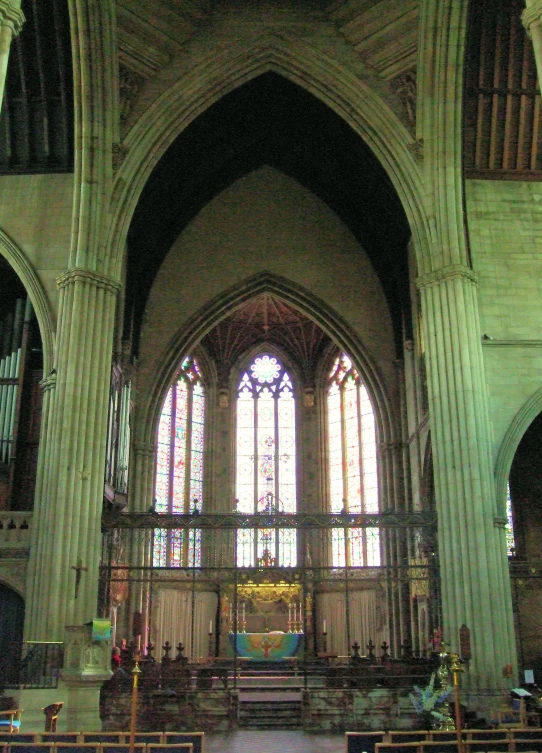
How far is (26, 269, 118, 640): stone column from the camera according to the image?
15.6 metres

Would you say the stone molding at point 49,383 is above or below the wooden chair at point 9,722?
above

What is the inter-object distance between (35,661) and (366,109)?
546 inches

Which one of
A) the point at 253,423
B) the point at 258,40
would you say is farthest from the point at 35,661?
the point at 253,423

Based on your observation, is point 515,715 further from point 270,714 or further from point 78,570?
Answer: point 78,570

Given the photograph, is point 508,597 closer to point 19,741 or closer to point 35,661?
point 35,661

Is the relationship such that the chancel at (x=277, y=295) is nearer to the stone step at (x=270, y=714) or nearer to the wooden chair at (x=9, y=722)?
the stone step at (x=270, y=714)

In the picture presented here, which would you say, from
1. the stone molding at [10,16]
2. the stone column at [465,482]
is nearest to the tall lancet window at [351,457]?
the stone column at [465,482]

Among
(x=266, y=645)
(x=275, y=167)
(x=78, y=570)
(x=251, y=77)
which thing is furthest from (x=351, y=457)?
(x=78, y=570)

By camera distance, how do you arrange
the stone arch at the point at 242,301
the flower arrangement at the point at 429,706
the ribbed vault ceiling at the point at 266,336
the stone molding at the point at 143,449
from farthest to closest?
1. the ribbed vault ceiling at the point at 266,336
2. the stone arch at the point at 242,301
3. the stone molding at the point at 143,449
4. the flower arrangement at the point at 429,706

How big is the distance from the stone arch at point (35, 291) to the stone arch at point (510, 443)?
32.3 ft

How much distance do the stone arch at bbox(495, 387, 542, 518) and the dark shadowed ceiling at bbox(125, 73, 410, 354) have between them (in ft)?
23.7

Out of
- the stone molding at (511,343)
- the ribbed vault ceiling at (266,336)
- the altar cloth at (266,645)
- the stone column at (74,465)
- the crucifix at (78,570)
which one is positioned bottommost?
the altar cloth at (266,645)

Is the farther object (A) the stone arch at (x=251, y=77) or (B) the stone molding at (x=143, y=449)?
(B) the stone molding at (x=143, y=449)

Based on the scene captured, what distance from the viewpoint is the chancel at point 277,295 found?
15766 mm
